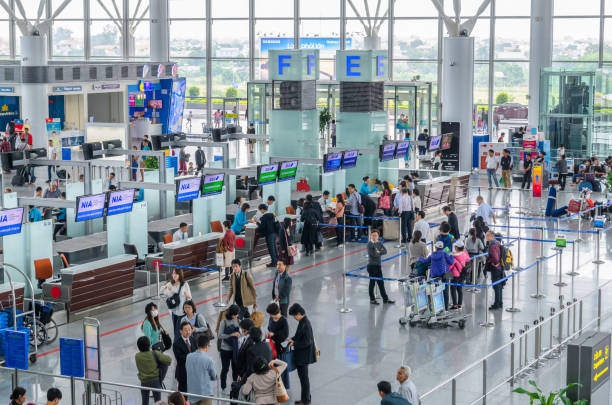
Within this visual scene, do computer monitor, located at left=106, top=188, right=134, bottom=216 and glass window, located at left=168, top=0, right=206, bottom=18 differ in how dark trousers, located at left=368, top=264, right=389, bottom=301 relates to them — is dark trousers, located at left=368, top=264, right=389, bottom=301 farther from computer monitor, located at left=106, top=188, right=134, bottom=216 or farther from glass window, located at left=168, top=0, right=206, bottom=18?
glass window, located at left=168, top=0, right=206, bottom=18

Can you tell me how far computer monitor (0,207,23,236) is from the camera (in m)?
15.6

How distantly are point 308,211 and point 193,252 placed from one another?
130 inches

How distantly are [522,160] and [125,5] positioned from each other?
20544mm

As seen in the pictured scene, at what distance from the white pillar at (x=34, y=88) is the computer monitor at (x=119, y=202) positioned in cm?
1629

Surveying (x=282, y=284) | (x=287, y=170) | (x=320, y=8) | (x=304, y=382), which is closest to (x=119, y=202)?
(x=282, y=284)

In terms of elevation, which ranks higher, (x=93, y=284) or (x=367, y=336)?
(x=93, y=284)

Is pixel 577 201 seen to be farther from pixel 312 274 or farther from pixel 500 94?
pixel 500 94

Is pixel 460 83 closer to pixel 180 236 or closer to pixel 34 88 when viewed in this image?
pixel 34 88

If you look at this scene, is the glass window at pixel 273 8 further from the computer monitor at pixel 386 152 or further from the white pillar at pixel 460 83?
the computer monitor at pixel 386 152

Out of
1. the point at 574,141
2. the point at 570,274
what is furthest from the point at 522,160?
the point at 570,274

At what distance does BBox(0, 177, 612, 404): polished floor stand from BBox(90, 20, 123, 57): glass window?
92.1 ft

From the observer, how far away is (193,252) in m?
18.2

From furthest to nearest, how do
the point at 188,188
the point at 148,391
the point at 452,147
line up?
the point at 452,147, the point at 188,188, the point at 148,391

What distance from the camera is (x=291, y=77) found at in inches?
1049
